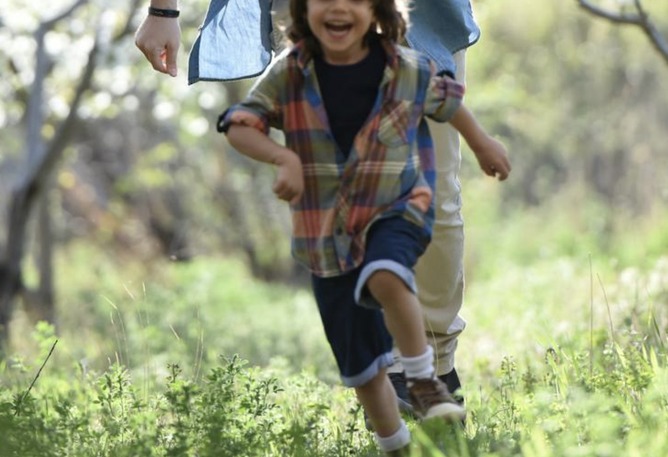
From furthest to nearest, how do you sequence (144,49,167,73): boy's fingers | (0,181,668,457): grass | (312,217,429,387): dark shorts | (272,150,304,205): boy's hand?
(144,49,167,73): boy's fingers, (0,181,668,457): grass, (312,217,429,387): dark shorts, (272,150,304,205): boy's hand

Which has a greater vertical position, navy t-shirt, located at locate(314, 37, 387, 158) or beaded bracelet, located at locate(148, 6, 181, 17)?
navy t-shirt, located at locate(314, 37, 387, 158)

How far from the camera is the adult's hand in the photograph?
4098mm

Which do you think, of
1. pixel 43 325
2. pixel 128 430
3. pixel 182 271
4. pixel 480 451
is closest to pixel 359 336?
pixel 480 451

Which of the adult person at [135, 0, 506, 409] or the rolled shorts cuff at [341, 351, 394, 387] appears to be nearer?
the rolled shorts cuff at [341, 351, 394, 387]

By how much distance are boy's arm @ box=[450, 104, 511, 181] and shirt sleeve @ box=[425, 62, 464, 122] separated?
0.8 inches

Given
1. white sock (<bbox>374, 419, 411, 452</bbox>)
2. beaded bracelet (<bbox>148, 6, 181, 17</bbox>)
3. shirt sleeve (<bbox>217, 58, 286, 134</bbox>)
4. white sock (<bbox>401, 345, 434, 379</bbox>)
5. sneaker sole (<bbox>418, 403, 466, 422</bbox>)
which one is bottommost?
white sock (<bbox>374, 419, 411, 452</bbox>)

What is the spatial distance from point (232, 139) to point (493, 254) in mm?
15244

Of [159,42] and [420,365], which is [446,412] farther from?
[159,42]

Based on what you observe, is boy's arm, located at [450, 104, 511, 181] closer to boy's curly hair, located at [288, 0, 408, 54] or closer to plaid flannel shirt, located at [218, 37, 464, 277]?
plaid flannel shirt, located at [218, 37, 464, 277]

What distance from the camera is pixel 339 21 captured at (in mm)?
3326

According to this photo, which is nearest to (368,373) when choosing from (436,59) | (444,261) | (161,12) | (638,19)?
(444,261)

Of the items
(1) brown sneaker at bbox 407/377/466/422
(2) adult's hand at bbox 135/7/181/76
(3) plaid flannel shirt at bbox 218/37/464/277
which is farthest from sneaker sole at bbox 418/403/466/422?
(2) adult's hand at bbox 135/7/181/76

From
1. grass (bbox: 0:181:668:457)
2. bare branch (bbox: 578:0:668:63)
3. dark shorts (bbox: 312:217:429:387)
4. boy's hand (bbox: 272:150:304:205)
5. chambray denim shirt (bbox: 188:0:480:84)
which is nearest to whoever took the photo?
boy's hand (bbox: 272:150:304:205)

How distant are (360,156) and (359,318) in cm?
40
